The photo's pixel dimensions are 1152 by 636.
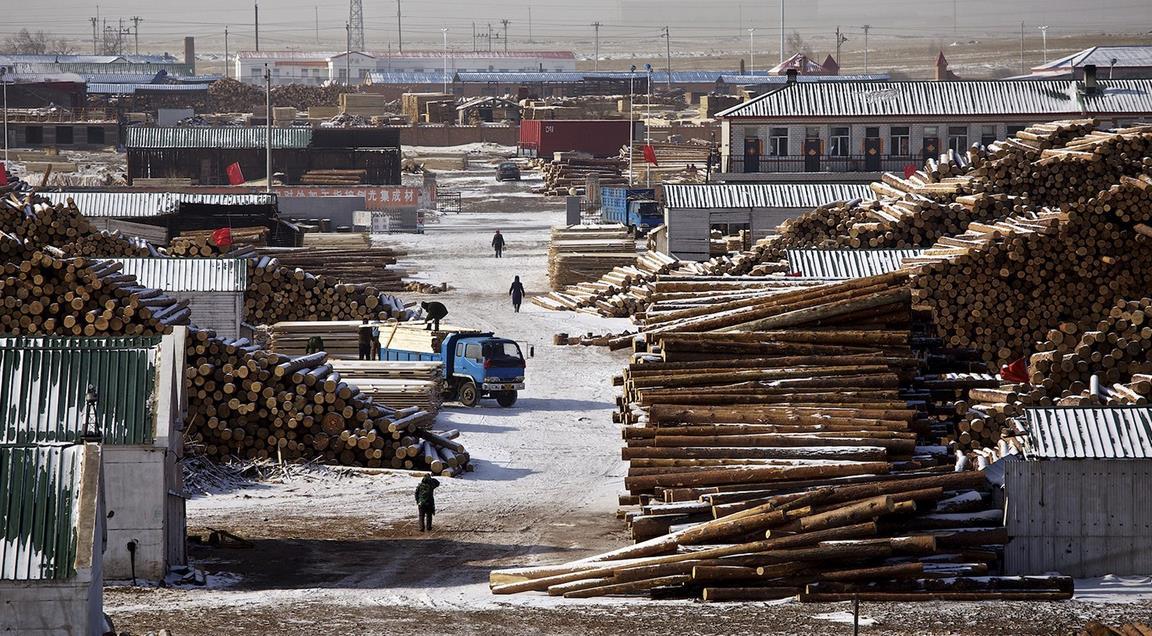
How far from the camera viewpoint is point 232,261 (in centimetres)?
3947

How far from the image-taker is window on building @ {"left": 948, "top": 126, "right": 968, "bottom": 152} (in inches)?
2520

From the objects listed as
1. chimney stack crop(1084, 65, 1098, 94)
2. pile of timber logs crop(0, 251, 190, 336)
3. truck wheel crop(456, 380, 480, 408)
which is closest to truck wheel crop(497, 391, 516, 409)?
truck wheel crop(456, 380, 480, 408)

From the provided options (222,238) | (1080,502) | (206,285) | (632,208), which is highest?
(632,208)

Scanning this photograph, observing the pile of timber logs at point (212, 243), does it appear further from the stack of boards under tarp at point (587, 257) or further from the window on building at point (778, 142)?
the window on building at point (778, 142)

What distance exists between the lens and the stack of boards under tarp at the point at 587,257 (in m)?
56.1

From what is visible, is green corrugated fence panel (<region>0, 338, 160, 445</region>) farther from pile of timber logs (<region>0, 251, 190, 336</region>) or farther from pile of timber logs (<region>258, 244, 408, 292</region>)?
pile of timber logs (<region>258, 244, 408, 292</region>)

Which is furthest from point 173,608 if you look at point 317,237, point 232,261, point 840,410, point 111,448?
point 317,237

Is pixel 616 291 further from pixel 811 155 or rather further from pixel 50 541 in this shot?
pixel 50 541

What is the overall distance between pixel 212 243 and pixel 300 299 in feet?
10.5

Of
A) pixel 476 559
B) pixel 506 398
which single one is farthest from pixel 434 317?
pixel 476 559

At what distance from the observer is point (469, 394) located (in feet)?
121

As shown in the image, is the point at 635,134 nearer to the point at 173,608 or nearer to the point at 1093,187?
the point at 1093,187

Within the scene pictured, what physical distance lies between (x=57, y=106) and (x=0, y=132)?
43.0 feet

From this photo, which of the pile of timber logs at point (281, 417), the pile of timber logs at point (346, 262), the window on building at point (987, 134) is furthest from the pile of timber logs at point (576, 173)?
the pile of timber logs at point (281, 417)
